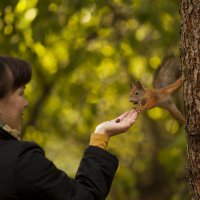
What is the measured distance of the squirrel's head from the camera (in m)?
2.71

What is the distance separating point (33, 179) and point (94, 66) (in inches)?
182

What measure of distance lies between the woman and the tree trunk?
10.6 inches

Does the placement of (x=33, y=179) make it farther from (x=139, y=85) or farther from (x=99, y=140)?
(x=139, y=85)

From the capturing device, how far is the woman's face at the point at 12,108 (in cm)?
219

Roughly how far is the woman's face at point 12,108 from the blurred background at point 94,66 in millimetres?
1255

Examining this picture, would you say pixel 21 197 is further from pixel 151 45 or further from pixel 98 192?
pixel 151 45

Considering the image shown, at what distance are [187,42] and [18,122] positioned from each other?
74 cm

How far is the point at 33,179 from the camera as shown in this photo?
2072 mm

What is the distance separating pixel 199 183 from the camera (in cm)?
244

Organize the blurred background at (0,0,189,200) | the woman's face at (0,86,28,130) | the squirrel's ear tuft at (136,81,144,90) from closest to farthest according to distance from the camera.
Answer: the woman's face at (0,86,28,130), the squirrel's ear tuft at (136,81,144,90), the blurred background at (0,0,189,200)

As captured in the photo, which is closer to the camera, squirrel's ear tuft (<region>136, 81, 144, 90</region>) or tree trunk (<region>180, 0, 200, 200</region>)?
tree trunk (<region>180, 0, 200, 200</region>)

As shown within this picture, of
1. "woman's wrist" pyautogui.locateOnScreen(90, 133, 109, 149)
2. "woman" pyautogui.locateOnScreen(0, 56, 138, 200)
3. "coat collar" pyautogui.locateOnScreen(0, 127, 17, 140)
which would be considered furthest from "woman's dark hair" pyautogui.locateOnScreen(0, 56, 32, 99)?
"woman's wrist" pyautogui.locateOnScreen(90, 133, 109, 149)

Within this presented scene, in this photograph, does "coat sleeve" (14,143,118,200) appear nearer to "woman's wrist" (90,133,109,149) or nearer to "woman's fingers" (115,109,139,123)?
"woman's wrist" (90,133,109,149)

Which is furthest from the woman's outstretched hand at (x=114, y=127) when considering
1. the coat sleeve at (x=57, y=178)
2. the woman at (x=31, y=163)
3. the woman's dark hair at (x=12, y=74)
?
the woman's dark hair at (x=12, y=74)
